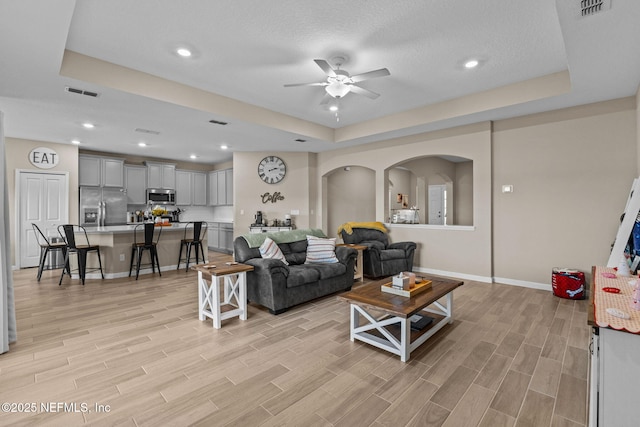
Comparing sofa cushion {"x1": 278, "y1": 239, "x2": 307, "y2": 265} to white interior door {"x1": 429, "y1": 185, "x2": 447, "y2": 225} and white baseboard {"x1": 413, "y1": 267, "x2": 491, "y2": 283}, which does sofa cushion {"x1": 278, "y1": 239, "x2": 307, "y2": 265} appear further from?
white interior door {"x1": 429, "y1": 185, "x2": 447, "y2": 225}

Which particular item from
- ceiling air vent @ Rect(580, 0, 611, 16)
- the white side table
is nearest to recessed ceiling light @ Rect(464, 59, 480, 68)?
ceiling air vent @ Rect(580, 0, 611, 16)

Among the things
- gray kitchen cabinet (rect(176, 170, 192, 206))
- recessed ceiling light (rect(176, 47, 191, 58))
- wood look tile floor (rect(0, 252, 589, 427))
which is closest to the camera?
wood look tile floor (rect(0, 252, 589, 427))

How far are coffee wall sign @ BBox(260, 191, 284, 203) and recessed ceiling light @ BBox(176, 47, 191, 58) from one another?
4461 mm

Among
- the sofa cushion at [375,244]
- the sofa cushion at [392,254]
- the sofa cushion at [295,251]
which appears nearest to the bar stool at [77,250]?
the sofa cushion at [295,251]

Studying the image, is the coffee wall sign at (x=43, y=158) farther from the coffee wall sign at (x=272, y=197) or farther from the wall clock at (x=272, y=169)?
the coffee wall sign at (x=272, y=197)

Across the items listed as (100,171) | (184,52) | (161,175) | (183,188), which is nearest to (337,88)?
(184,52)

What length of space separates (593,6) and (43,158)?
29.6 feet

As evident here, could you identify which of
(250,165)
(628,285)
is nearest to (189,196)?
(250,165)

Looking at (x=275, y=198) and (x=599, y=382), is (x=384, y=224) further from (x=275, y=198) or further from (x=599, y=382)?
(x=599, y=382)

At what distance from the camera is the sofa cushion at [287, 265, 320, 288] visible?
369 cm

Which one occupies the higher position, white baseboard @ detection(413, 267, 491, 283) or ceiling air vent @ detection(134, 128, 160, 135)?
ceiling air vent @ detection(134, 128, 160, 135)

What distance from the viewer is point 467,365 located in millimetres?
2443

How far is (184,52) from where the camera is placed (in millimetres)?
3203

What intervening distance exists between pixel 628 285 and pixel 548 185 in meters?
2.94
